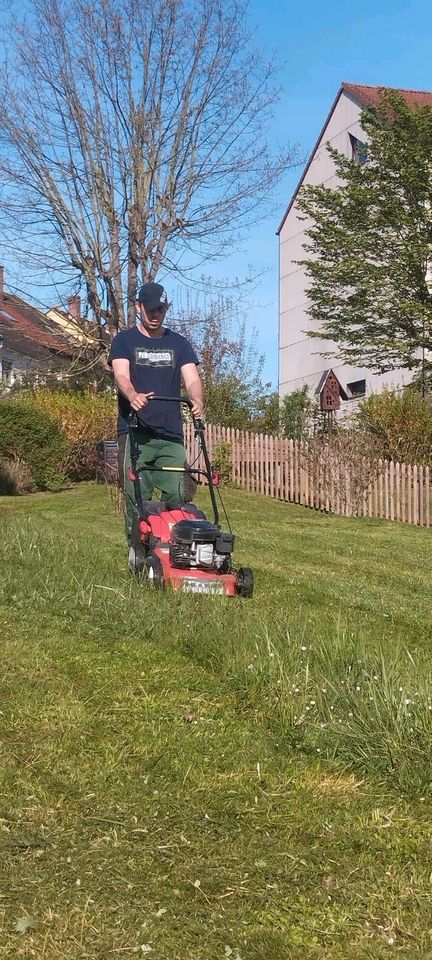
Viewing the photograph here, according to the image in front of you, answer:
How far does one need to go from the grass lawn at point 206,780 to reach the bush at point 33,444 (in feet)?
39.6

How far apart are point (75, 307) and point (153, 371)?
18293mm

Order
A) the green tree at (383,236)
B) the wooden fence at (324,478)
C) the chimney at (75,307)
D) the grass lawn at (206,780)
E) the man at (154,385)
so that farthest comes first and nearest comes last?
the green tree at (383,236) → the chimney at (75,307) → the wooden fence at (324,478) → the man at (154,385) → the grass lawn at (206,780)

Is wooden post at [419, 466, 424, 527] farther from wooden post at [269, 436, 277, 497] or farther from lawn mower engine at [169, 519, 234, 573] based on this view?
lawn mower engine at [169, 519, 234, 573]

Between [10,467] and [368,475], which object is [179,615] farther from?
[10,467]

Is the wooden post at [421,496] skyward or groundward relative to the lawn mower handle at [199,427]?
groundward

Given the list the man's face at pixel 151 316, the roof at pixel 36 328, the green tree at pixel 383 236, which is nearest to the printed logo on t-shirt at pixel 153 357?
the man's face at pixel 151 316

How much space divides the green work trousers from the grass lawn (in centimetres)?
113

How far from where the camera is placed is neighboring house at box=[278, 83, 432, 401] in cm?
3288

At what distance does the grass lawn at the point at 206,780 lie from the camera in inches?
81.0

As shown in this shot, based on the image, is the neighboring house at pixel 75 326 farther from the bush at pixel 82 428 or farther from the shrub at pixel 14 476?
the shrub at pixel 14 476

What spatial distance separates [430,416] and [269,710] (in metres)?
17.5

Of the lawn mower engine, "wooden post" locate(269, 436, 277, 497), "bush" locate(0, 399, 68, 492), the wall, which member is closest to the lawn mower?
the lawn mower engine

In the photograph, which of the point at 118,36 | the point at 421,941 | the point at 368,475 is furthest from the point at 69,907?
the point at 118,36

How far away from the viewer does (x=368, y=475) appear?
53.2 feet
